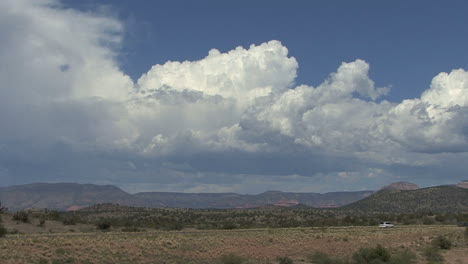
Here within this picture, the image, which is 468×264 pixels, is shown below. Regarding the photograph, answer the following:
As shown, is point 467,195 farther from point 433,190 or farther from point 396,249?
point 396,249

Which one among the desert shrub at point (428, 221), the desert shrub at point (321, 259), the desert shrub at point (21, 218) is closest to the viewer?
the desert shrub at point (321, 259)

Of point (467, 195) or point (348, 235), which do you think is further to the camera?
point (467, 195)

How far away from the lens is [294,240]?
60.8 m

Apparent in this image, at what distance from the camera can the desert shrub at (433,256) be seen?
5175cm

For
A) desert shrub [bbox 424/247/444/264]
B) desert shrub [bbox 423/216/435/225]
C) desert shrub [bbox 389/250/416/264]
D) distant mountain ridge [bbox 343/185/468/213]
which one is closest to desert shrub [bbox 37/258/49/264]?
desert shrub [bbox 389/250/416/264]

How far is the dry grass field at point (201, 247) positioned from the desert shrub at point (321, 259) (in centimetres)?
75

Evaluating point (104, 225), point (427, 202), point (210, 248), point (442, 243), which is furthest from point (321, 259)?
point (427, 202)

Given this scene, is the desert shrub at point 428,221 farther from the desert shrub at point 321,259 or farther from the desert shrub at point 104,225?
the desert shrub at point 104,225

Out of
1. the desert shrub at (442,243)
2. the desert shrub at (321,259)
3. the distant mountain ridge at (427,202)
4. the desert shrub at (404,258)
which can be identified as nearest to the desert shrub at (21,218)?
the desert shrub at (321,259)

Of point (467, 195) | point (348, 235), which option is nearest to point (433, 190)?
point (467, 195)

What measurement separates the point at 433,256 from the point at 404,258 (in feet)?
16.9

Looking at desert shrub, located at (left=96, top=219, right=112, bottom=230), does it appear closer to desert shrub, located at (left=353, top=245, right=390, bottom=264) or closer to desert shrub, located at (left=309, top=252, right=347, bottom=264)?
desert shrub, located at (left=309, top=252, right=347, bottom=264)

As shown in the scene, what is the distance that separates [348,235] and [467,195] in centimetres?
14111

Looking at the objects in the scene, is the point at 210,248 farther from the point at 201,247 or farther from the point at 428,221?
the point at 428,221
